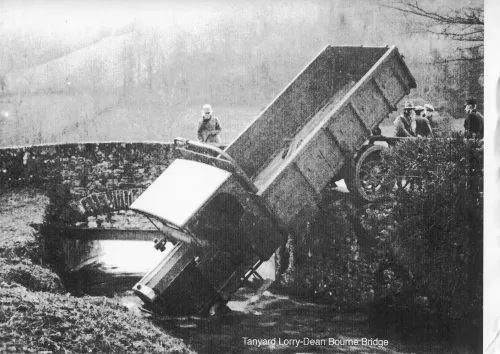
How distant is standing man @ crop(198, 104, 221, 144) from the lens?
19.2 ft

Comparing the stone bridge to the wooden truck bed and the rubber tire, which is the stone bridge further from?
the rubber tire

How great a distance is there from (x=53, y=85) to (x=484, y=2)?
379 centimetres

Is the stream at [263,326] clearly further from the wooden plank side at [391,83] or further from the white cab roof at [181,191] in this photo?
the wooden plank side at [391,83]

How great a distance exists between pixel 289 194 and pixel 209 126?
1.07 meters

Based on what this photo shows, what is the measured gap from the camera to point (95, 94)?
5.84 metres

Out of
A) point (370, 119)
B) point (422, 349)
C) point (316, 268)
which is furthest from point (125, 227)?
point (422, 349)

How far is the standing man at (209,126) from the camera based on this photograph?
5855 millimetres

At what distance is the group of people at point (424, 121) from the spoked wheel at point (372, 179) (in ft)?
0.95

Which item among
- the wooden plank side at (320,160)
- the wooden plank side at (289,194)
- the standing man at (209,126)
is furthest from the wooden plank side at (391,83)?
the standing man at (209,126)

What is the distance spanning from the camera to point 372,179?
577 centimetres

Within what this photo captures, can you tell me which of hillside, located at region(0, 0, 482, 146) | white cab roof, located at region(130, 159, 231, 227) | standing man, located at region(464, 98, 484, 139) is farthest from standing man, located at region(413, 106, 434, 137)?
white cab roof, located at region(130, 159, 231, 227)

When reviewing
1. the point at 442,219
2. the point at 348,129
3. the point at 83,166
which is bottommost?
the point at 442,219

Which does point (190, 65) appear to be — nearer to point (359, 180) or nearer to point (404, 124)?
point (359, 180)

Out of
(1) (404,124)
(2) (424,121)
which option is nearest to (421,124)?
(2) (424,121)
